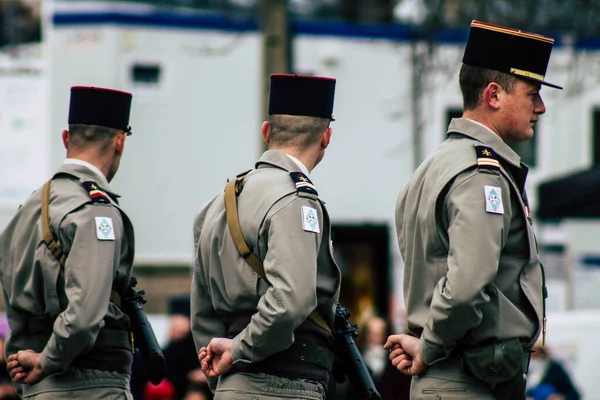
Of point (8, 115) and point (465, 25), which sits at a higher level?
point (465, 25)

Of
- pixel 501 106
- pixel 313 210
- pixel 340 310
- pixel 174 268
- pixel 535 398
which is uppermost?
pixel 501 106

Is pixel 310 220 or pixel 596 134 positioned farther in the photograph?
pixel 596 134

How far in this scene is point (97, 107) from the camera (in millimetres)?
5711

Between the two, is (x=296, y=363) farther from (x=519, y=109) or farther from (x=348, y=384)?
(x=348, y=384)

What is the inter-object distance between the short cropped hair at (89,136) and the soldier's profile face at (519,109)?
206 cm

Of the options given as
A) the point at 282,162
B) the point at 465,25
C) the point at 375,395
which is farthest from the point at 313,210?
the point at 465,25

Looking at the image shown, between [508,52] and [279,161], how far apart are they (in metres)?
1.02

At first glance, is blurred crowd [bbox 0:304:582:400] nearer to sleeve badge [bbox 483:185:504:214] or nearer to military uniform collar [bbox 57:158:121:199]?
military uniform collar [bbox 57:158:121:199]

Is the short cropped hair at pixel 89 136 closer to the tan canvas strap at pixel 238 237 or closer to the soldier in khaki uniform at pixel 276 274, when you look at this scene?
the soldier in khaki uniform at pixel 276 274

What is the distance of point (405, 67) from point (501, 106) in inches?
512

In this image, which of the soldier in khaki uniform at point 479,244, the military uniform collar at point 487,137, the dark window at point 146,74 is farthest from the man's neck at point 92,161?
the dark window at point 146,74

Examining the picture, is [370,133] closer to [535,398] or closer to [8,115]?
[8,115]

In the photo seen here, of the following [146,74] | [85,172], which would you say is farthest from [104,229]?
[146,74]

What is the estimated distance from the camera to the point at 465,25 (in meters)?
16.8
